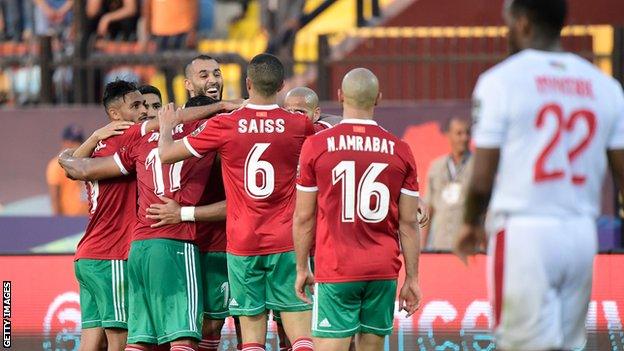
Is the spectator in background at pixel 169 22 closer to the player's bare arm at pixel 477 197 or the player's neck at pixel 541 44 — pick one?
the player's neck at pixel 541 44

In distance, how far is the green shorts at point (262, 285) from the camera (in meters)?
9.87

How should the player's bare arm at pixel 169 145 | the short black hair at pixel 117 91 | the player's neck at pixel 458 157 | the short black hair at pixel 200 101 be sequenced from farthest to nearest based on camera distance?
the player's neck at pixel 458 157 < the short black hair at pixel 117 91 < the short black hair at pixel 200 101 < the player's bare arm at pixel 169 145

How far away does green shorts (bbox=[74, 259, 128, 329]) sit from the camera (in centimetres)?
1035

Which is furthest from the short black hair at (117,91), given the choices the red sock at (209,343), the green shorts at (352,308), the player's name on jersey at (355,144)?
the green shorts at (352,308)

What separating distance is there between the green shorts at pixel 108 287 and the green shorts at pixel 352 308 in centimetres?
192

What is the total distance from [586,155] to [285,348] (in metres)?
4.52

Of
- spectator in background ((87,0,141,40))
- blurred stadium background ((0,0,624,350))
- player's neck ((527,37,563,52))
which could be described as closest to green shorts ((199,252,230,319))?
player's neck ((527,37,563,52))

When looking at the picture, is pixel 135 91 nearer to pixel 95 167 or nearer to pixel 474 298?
pixel 95 167

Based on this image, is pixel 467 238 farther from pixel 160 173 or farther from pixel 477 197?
pixel 160 173

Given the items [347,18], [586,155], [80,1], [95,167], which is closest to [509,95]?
[586,155]

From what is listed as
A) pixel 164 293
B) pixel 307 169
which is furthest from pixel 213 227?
pixel 307 169

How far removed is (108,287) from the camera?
10.4 meters

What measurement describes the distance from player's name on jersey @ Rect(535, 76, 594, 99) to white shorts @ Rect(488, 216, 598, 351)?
0.60 metres

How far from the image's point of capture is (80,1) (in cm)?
1839
